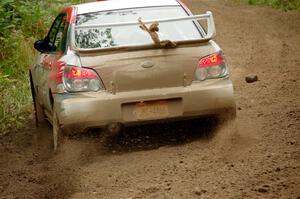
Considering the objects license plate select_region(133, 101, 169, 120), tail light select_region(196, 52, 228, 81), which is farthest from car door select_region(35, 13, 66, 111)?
tail light select_region(196, 52, 228, 81)

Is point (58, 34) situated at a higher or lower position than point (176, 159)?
higher

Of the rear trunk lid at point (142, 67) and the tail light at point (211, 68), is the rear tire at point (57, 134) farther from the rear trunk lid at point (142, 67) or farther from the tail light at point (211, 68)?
the tail light at point (211, 68)

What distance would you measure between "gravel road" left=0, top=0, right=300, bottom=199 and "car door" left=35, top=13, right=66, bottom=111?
25.7 inches

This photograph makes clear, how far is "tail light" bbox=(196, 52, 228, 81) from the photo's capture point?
6.66 m

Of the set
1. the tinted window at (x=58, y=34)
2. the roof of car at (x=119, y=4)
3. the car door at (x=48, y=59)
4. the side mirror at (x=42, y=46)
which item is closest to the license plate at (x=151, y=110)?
the car door at (x=48, y=59)

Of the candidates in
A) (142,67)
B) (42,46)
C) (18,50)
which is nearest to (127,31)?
(142,67)

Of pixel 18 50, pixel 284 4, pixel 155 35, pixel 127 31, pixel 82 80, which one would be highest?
pixel 155 35

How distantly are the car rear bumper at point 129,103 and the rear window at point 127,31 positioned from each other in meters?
0.58

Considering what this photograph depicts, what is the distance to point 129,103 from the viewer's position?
651 centimetres

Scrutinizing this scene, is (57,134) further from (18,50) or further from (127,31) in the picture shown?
(18,50)

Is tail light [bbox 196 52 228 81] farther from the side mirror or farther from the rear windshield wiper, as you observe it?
the side mirror

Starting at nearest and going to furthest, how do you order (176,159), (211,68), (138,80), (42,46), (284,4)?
(176,159), (138,80), (211,68), (42,46), (284,4)

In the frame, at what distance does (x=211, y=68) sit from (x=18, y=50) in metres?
6.75

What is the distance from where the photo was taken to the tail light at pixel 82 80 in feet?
21.4
